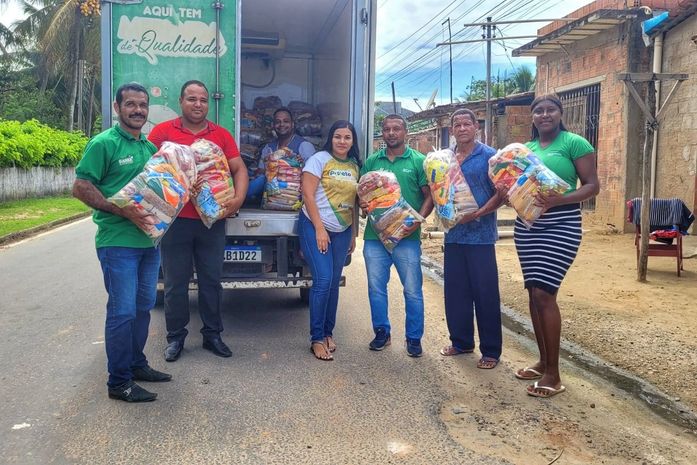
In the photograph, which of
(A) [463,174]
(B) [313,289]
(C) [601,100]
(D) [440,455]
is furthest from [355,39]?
(C) [601,100]

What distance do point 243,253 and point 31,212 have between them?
1461 cm

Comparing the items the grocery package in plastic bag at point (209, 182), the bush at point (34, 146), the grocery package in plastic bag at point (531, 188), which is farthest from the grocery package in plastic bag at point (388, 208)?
the bush at point (34, 146)

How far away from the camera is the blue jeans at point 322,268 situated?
492 cm

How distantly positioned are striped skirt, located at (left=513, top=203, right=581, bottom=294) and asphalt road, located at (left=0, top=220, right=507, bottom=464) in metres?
1.00

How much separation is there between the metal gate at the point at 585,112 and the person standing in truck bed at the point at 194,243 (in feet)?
33.9

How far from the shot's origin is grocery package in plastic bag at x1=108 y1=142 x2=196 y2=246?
378 centimetres

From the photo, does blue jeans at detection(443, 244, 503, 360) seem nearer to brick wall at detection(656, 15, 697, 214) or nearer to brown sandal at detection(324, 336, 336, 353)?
brown sandal at detection(324, 336, 336, 353)

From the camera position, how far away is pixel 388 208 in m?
4.74

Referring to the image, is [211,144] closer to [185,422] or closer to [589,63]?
[185,422]

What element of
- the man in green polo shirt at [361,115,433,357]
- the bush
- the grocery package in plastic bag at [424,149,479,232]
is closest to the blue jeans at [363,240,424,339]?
the man in green polo shirt at [361,115,433,357]

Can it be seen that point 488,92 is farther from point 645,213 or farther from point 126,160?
point 126,160

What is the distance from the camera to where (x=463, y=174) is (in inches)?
185

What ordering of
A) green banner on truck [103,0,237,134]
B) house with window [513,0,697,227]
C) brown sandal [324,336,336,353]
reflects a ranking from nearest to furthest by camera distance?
brown sandal [324,336,336,353] < green banner on truck [103,0,237,134] < house with window [513,0,697,227]

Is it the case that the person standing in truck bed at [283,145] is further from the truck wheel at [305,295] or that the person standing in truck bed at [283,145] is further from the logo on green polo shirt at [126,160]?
the logo on green polo shirt at [126,160]
